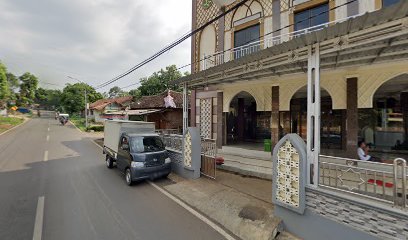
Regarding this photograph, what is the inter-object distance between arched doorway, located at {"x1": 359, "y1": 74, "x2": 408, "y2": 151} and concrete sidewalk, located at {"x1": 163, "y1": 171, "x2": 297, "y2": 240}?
7.56m

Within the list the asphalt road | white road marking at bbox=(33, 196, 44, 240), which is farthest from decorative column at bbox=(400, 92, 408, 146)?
white road marking at bbox=(33, 196, 44, 240)

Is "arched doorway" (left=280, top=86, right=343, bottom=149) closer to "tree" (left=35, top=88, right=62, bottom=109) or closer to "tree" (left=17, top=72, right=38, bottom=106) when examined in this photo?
"tree" (left=17, top=72, right=38, bottom=106)

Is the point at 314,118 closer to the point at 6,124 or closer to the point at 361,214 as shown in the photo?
the point at 361,214

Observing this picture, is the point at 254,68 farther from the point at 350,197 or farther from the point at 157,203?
the point at 157,203

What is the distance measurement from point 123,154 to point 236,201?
195 inches

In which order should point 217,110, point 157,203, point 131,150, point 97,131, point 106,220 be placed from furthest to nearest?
point 97,131 → point 217,110 → point 131,150 → point 157,203 → point 106,220

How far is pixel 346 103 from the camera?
27.1 feet

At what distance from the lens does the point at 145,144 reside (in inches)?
332

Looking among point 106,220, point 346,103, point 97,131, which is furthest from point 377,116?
point 97,131

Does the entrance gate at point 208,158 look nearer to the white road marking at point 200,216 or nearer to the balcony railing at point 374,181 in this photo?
the white road marking at point 200,216

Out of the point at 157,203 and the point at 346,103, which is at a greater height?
the point at 346,103

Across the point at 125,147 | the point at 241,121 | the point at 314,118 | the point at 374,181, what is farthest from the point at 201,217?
the point at 241,121

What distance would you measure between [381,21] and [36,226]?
26.9 ft

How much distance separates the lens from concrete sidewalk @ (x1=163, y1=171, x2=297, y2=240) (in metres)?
4.69
